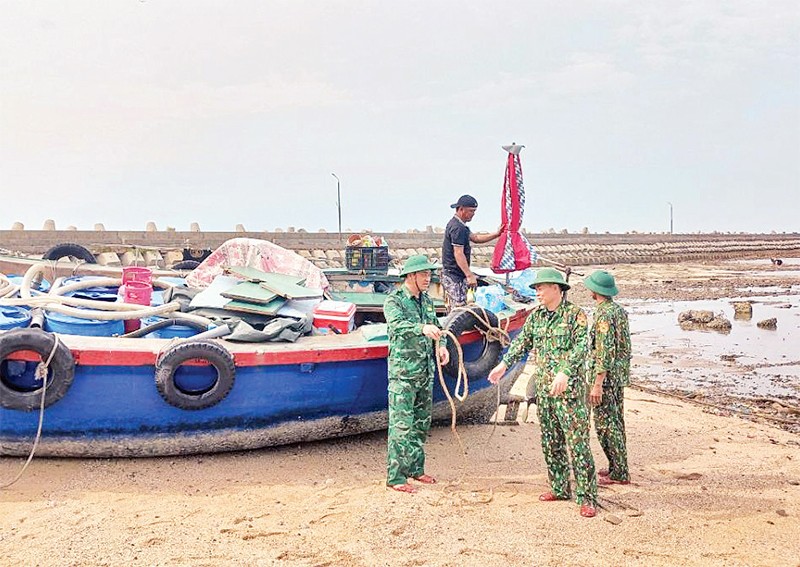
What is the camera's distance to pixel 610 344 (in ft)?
16.2

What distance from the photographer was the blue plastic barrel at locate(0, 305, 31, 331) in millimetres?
5941

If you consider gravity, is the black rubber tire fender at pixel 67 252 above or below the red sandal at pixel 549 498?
above

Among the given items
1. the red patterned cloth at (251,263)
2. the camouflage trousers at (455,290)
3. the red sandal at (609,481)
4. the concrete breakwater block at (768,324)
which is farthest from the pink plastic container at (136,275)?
the concrete breakwater block at (768,324)

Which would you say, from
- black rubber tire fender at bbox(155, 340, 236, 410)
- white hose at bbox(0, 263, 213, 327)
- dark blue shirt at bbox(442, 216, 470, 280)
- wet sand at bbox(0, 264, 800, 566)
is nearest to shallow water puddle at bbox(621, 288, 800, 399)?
wet sand at bbox(0, 264, 800, 566)

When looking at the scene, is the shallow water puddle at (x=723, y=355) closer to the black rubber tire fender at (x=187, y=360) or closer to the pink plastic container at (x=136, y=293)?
Result: the black rubber tire fender at (x=187, y=360)

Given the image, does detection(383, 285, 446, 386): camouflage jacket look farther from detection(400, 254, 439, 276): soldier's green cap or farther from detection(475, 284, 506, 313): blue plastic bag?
detection(475, 284, 506, 313): blue plastic bag

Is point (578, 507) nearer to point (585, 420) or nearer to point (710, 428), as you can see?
point (585, 420)

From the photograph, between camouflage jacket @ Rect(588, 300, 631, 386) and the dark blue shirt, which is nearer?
camouflage jacket @ Rect(588, 300, 631, 386)

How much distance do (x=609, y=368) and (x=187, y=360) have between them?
3030 millimetres

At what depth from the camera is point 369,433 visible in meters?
6.46

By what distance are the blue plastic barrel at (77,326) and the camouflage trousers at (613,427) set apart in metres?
4.00

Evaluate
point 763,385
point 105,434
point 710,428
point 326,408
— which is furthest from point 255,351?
point 763,385

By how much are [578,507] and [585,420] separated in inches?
24.4

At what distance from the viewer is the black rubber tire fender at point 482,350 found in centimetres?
587
